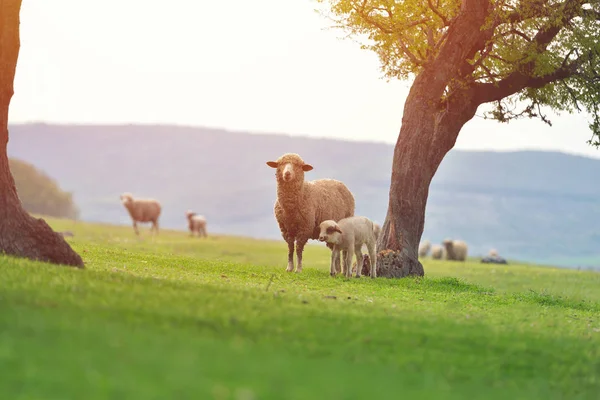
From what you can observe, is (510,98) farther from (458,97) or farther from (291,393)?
(291,393)

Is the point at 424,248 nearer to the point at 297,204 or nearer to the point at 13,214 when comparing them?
the point at 297,204

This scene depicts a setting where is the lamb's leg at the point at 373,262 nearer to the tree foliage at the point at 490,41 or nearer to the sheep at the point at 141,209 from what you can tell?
the tree foliage at the point at 490,41

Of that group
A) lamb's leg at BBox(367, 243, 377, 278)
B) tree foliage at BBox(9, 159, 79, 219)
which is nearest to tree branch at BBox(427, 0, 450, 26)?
lamb's leg at BBox(367, 243, 377, 278)

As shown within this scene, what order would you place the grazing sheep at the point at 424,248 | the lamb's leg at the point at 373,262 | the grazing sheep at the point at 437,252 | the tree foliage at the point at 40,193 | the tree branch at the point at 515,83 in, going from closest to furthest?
the lamb's leg at the point at 373,262 < the tree branch at the point at 515,83 < the grazing sheep at the point at 437,252 < the grazing sheep at the point at 424,248 < the tree foliage at the point at 40,193

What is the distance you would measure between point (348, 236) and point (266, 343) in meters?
12.4

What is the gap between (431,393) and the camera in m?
7.85

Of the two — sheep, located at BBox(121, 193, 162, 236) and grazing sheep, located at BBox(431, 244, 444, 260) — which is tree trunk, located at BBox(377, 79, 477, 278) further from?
grazing sheep, located at BBox(431, 244, 444, 260)

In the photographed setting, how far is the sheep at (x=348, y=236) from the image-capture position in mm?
21250

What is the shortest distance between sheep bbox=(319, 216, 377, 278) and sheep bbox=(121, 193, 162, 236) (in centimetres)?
3387

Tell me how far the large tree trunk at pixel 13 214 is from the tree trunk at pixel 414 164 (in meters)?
11.5

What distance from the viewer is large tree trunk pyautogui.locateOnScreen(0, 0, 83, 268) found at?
51.6ft

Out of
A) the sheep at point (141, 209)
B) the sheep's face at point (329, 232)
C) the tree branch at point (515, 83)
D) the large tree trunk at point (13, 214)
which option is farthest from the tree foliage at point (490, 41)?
the sheep at point (141, 209)

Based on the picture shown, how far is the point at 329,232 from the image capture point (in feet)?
69.8

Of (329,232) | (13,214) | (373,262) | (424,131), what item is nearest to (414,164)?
(424,131)
